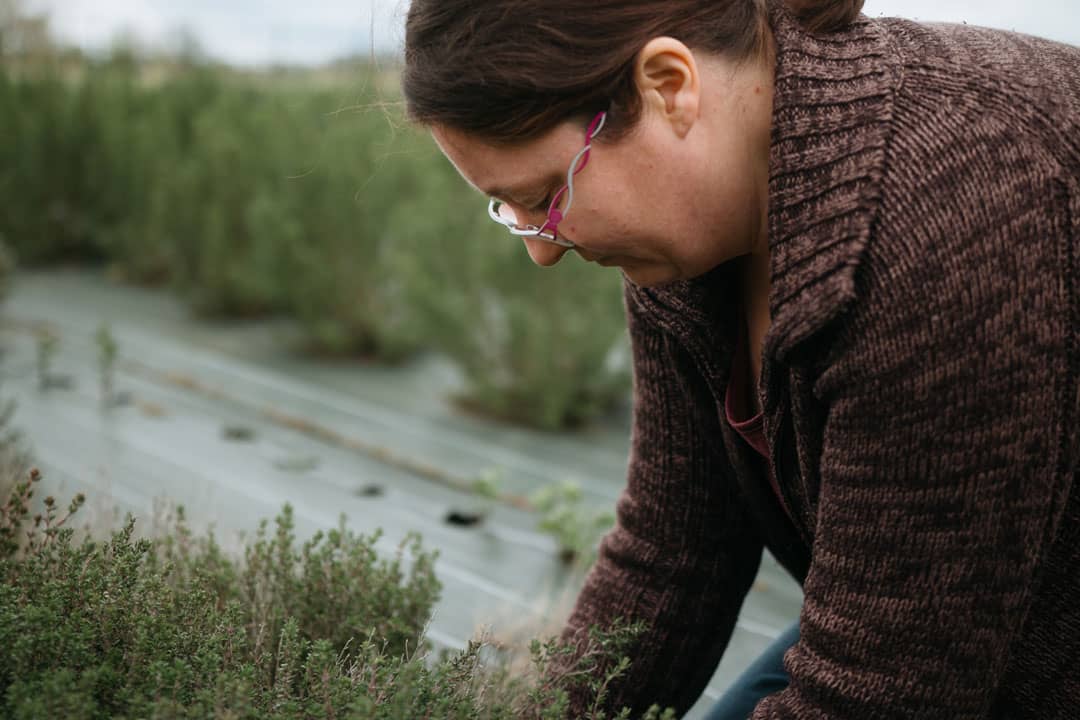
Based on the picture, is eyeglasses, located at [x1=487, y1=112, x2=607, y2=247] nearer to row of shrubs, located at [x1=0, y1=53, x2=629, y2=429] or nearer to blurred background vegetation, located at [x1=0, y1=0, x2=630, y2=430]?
blurred background vegetation, located at [x1=0, y1=0, x2=630, y2=430]

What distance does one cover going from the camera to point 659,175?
1.28 meters

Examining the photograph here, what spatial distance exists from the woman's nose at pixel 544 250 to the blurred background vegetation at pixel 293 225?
149 cm

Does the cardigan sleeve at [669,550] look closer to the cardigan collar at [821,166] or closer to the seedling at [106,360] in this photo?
the cardigan collar at [821,166]

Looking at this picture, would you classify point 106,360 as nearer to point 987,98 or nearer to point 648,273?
point 648,273

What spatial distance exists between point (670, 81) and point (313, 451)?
347 centimetres

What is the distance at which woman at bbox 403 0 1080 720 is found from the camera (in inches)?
44.7

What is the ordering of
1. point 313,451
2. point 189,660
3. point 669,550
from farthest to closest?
point 313,451
point 669,550
point 189,660

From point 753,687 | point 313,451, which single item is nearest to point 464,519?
point 313,451

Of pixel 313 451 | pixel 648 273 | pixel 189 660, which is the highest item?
pixel 648 273

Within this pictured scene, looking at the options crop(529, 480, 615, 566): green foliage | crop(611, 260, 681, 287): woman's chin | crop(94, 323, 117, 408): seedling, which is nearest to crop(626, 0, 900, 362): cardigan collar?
crop(611, 260, 681, 287): woman's chin

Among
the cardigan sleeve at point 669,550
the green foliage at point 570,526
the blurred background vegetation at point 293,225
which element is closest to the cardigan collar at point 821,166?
the cardigan sleeve at point 669,550

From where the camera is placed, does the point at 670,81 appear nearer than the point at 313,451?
Yes

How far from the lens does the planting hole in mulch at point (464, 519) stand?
3.70 meters

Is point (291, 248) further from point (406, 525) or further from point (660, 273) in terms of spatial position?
point (660, 273)
